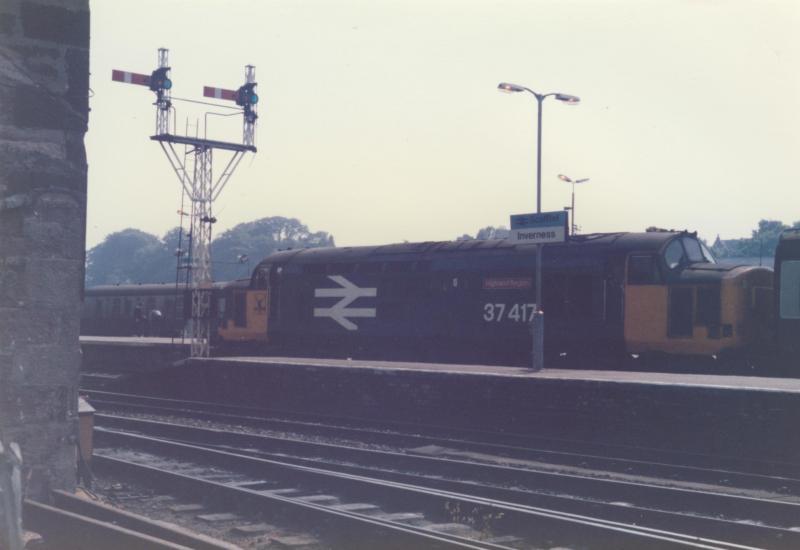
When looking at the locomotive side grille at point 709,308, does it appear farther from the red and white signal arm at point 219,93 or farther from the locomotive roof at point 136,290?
the locomotive roof at point 136,290

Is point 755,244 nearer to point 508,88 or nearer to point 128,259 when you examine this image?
point 508,88

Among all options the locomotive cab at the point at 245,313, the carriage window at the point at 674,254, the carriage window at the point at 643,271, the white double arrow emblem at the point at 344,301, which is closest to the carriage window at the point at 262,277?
the locomotive cab at the point at 245,313

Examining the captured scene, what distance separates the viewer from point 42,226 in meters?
7.86

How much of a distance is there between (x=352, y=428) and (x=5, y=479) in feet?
37.7

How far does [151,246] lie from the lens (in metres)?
144

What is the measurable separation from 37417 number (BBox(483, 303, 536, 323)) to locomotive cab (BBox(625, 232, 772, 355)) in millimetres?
2514

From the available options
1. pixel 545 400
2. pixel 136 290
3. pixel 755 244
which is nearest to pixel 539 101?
pixel 545 400

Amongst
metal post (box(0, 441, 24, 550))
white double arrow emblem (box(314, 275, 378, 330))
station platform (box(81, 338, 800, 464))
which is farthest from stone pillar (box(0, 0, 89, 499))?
white double arrow emblem (box(314, 275, 378, 330))

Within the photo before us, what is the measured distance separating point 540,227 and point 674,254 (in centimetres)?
358

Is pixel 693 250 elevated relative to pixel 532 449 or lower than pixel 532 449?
elevated

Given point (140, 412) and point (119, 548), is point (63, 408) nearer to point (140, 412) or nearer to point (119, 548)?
point (119, 548)

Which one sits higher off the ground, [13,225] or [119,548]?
[13,225]

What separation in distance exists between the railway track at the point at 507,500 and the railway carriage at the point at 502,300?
8227mm

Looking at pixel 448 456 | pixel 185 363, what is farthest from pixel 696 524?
pixel 185 363
